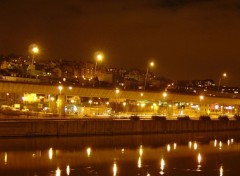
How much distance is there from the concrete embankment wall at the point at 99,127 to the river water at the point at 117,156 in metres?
2.56

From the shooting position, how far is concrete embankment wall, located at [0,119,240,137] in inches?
2771

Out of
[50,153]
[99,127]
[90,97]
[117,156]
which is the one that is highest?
[90,97]

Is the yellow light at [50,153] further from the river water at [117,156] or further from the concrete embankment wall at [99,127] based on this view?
the concrete embankment wall at [99,127]

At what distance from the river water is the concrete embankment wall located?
101 inches

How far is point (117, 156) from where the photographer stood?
55.9m

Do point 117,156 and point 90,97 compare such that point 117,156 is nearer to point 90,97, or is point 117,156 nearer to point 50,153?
point 50,153

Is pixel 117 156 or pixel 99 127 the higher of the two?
pixel 99 127

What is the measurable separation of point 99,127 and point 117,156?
24.0 m

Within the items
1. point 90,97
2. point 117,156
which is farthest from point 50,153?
point 90,97

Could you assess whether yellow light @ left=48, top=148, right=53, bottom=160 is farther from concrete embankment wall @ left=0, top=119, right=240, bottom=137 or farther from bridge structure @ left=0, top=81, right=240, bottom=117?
bridge structure @ left=0, top=81, right=240, bottom=117

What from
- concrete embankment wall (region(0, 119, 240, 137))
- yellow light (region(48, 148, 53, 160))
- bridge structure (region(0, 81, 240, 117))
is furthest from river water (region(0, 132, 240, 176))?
bridge structure (region(0, 81, 240, 117))

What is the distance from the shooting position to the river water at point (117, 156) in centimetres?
4544

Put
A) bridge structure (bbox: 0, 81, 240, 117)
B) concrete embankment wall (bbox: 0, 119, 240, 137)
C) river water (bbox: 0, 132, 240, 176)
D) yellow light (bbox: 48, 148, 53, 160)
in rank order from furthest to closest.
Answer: bridge structure (bbox: 0, 81, 240, 117) → concrete embankment wall (bbox: 0, 119, 240, 137) → yellow light (bbox: 48, 148, 53, 160) → river water (bbox: 0, 132, 240, 176)

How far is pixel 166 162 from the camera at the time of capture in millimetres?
52125
